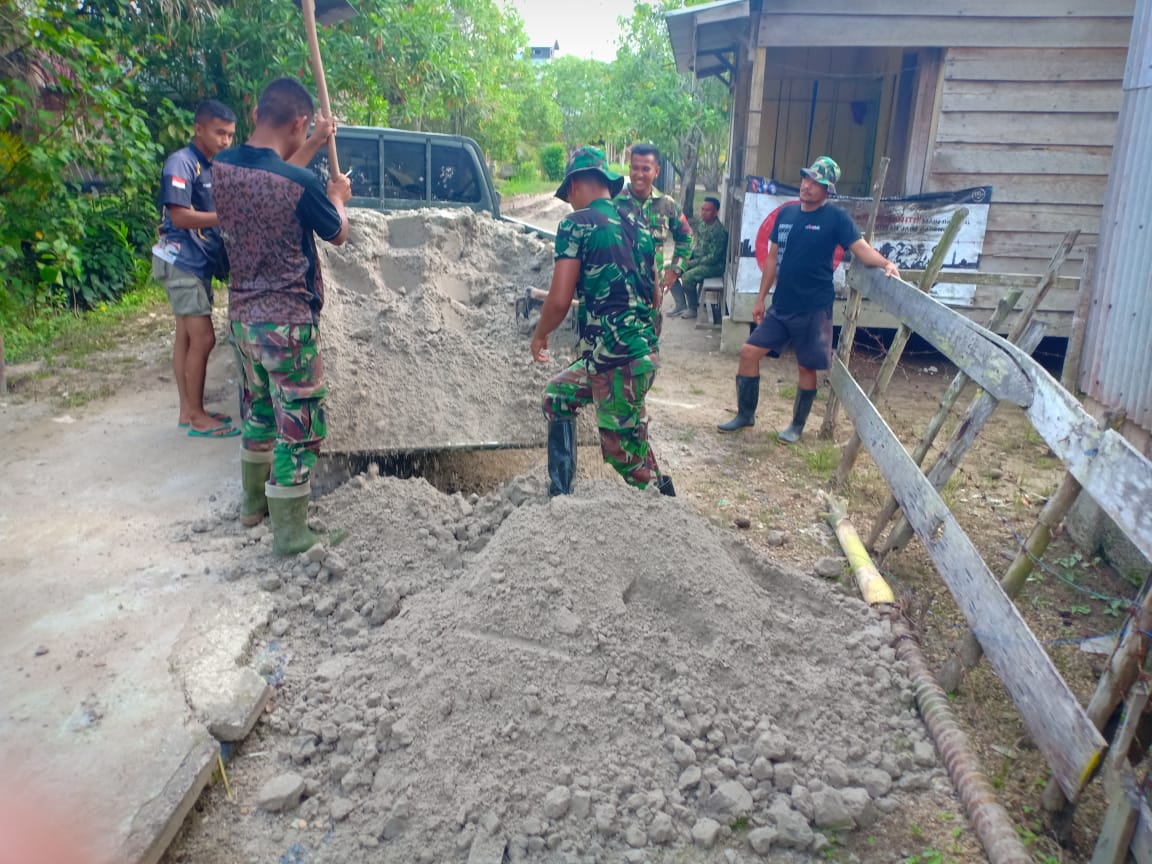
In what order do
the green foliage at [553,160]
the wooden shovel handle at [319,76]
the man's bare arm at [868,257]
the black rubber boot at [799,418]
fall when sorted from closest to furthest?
the wooden shovel handle at [319,76] → the man's bare arm at [868,257] → the black rubber boot at [799,418] → the green foliage at [553,160]

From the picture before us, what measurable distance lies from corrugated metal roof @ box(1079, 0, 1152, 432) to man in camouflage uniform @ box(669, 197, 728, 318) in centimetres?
577

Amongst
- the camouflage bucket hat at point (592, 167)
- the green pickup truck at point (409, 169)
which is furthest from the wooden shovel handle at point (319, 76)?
the green pickup truck at point (409, 169)

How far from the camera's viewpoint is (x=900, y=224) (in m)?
7.59

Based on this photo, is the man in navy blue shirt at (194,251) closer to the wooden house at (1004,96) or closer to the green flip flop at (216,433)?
the green flip flop at (216,433)

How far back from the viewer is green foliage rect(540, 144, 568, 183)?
42594 millimetres

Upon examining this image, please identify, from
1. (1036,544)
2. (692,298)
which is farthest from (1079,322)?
(692,298)

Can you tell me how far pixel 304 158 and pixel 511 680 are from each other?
2386 mm

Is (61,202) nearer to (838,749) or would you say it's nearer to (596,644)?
(596,644)

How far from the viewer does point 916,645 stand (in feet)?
9.64

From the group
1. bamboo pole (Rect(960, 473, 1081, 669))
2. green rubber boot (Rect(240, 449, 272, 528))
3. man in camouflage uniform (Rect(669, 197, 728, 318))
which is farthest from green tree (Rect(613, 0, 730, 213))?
bamboo pole (Rect(960, 473, 1081, 669))

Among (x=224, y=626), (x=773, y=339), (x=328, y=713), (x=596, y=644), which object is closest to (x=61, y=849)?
(x=328, y=713)

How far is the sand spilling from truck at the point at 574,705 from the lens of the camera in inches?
86.2

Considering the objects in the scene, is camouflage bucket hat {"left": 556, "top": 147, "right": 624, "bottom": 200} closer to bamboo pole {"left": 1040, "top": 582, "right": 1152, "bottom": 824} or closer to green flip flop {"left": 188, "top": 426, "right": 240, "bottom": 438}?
bamboo pole {"left": 1040, "top": 582, "right": 1152, "bottom": 824}

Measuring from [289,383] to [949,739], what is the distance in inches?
109
